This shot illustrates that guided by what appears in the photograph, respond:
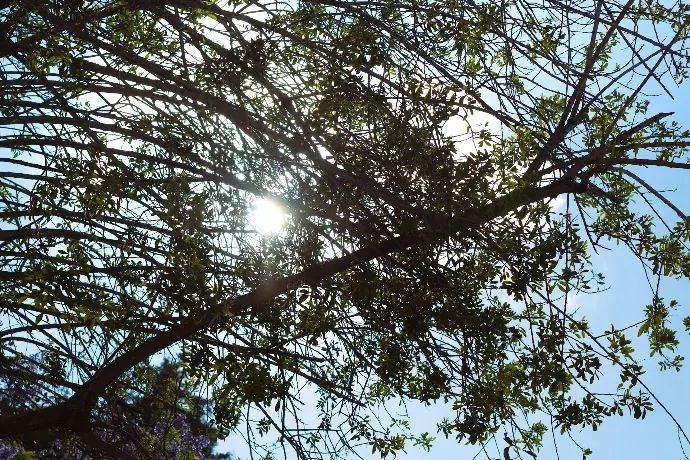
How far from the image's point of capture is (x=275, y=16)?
4.68 m

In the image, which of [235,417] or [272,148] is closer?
[272,148]

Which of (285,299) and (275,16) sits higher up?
(275,16)

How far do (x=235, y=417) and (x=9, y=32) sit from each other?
3.70 metres

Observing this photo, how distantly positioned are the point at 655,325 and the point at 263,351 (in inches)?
108

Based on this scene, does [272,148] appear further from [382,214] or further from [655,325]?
[655,325]

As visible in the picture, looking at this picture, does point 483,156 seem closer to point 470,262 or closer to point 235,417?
point 470,262

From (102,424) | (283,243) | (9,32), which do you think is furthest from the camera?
(102,424)

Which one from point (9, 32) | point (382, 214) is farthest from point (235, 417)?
point (9, 32)

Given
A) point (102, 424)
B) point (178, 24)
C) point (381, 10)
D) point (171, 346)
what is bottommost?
point (102, 424)

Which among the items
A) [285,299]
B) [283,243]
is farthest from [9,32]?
[285,299]

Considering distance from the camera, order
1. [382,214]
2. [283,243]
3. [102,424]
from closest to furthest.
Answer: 1. [382,214]
2. [283,243]
3. [102,424]

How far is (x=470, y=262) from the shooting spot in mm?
4352

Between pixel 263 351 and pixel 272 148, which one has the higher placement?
pixel 272 148

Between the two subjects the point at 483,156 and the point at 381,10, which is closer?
the point at 483,156
